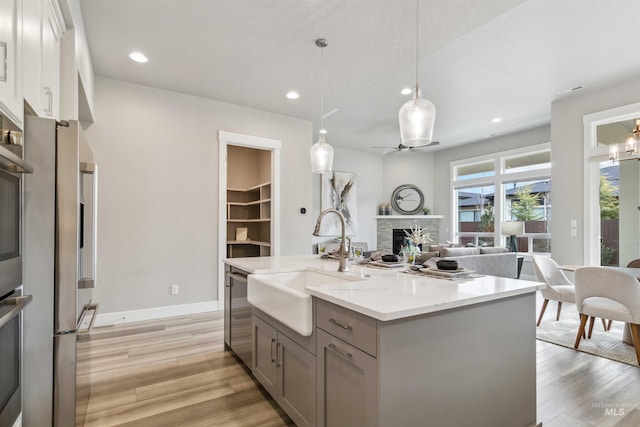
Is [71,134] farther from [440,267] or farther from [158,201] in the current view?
[158,201]

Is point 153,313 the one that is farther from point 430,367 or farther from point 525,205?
point 525,205

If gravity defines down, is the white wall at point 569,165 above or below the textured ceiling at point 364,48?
below

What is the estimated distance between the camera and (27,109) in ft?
5.12

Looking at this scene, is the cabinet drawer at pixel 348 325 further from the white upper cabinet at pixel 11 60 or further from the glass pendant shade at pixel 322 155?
the glass pendant shade at pixel 322 155

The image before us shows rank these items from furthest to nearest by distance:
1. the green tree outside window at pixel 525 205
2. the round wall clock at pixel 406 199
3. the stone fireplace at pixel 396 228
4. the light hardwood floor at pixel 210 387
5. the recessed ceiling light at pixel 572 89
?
the round wall clock at pixel 406 199 < the stone fireplace at pixel 396 228 < the green tree outside window at pixel 525 205 < the recessed ceiling light at pixel 572 89 < the light hardwood floor at pixel 210 387

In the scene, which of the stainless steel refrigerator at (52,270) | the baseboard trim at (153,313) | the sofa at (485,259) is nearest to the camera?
the stainless steel refrigerator at (52,270)

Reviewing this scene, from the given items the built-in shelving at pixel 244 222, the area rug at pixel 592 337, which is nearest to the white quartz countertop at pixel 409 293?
the area rug at pixel 592 337

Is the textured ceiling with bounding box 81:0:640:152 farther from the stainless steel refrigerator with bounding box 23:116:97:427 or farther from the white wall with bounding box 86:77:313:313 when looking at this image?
the stainless steel refrigerator with bounding box 23:116:97:427

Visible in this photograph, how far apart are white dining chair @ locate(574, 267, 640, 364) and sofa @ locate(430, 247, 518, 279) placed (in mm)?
1747

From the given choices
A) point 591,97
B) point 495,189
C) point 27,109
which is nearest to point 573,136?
point 591,97

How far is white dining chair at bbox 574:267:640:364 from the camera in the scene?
2586mm

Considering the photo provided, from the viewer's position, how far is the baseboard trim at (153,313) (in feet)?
12.1

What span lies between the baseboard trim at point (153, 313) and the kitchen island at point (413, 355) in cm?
267

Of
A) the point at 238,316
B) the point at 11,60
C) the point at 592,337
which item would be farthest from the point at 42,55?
the point at 592,337
